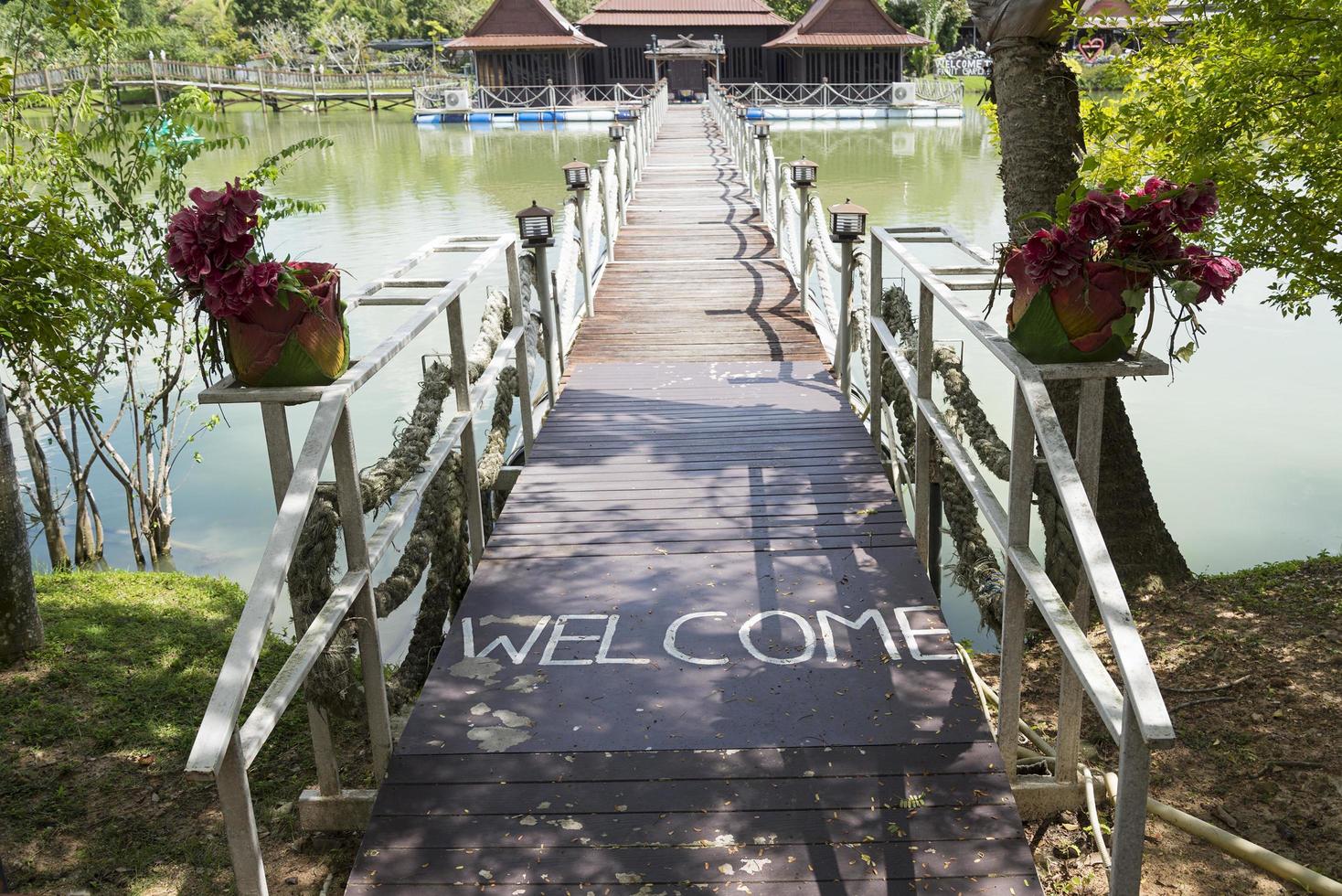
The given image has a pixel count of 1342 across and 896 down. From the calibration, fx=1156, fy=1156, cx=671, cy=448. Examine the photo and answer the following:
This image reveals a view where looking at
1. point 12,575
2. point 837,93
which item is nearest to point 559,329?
point 12,575

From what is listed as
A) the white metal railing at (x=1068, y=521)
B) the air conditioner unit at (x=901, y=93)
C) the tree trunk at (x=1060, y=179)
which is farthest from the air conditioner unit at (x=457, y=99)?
the white metal railing at (x=1068, y=521)

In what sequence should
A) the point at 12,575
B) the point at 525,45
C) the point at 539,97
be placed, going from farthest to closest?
the point at 539,97 → the point at 525,45 → the point at 12,575

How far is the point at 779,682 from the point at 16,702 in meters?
2.90

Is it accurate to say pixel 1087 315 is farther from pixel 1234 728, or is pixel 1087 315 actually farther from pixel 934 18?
pixel 934 18

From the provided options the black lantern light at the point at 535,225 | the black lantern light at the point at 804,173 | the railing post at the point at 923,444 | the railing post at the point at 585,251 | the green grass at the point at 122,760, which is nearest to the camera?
the green grass at the point at 122,760

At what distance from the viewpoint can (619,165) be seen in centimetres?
1234

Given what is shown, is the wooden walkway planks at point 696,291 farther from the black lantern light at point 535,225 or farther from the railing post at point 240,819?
the railing post at point 240,819

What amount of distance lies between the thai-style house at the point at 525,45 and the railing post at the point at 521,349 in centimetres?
3690

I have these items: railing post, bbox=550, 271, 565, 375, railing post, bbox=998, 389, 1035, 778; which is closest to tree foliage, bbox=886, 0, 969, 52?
railing post, bbox=550, 271, 565, 375

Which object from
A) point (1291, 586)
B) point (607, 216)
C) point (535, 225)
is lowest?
point (1291, 586)

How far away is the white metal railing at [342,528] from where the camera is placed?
6.86ft

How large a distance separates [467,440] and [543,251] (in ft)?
6.18

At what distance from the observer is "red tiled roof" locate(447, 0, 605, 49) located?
131 ft

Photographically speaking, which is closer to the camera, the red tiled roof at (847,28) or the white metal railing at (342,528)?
the white metal railing at (342,528)
